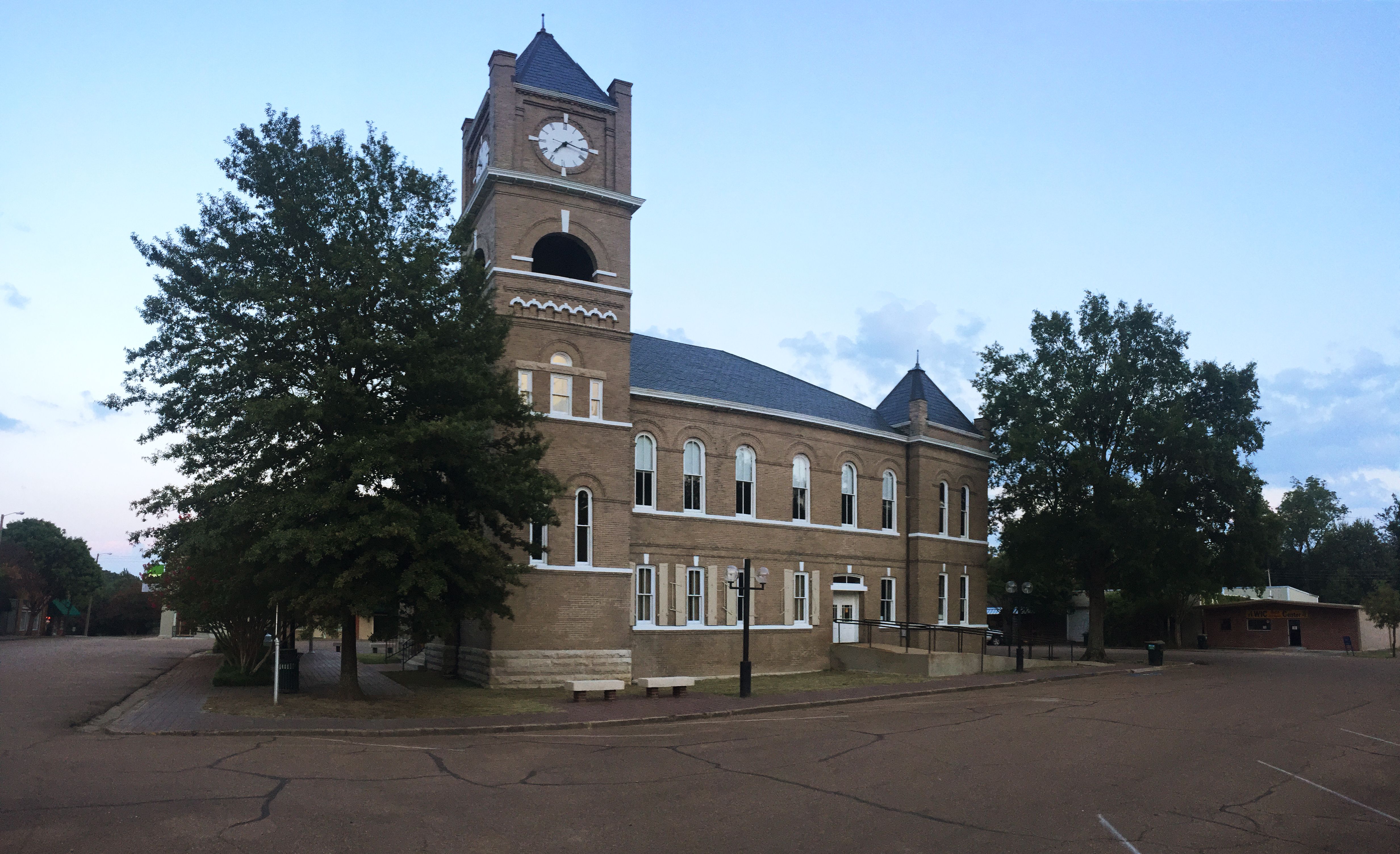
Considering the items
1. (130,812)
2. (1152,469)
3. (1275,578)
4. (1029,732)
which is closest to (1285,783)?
(1029,732)

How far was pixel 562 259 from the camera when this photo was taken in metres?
33.0

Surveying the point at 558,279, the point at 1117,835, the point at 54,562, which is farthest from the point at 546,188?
the point at 54,562

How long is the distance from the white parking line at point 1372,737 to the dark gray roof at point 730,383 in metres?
19.8

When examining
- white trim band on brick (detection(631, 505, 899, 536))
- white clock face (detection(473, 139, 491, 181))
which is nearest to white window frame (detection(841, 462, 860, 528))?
white trim band on brick (detection(631, 505, 899, 536))

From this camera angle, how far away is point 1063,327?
1674 inches

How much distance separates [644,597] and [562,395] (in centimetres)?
701

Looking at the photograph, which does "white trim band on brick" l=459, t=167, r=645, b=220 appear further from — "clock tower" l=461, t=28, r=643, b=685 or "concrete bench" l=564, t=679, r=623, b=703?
"concrete bench" l=564, t=679, r=623, b=703

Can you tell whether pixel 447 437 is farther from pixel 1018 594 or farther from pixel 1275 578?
pixel 1275 578

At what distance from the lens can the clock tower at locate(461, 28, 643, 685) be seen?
27953 millimetres

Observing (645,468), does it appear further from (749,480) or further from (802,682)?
(802,682)

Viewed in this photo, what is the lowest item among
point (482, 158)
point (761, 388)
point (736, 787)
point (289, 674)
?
point (289, 674)

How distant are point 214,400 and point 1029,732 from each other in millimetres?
18947

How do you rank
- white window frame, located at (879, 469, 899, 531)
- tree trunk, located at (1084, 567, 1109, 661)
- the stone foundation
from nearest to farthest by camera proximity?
the stone foundation → white window frame, located at (879, 469, 899, 531) → tree trunk, located at (1084, 567, 1109, 661)

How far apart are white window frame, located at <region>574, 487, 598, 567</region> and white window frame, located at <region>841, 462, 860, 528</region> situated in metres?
11.6
